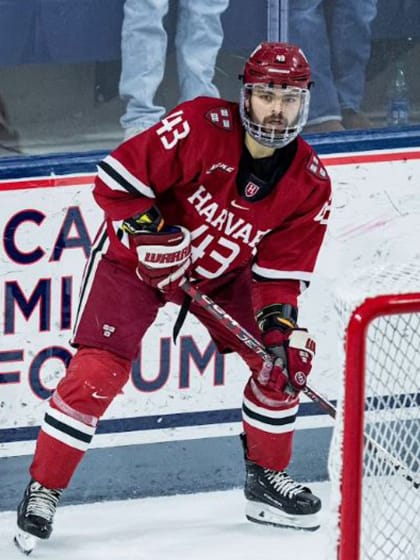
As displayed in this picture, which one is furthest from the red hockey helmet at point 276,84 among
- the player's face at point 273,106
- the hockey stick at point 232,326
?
the hockey stick at point 232,326

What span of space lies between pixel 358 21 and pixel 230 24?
1.11 feet

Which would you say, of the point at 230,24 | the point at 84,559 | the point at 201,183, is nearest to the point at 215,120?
the point at 201,183

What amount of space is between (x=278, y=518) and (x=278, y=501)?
4 cm

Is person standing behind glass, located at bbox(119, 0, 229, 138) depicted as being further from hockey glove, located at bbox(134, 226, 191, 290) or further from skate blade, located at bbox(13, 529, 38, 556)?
skate blade, located at bbox(13, 529, 38, 556)

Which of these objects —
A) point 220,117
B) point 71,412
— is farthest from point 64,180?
point 71,412

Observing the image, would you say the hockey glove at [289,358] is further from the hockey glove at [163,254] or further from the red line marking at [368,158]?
the red line marking at [368,158]

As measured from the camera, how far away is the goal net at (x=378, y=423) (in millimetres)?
2559

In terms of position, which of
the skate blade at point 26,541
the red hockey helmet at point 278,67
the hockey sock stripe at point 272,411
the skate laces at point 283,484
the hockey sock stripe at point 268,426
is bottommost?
the skate laces at point 283,484

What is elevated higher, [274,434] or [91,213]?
[91,213]

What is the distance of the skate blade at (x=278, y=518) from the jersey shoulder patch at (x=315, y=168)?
2.70 ft

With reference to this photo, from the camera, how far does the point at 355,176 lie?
13.1 feet

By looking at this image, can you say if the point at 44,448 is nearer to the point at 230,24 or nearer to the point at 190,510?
the point at 190,510

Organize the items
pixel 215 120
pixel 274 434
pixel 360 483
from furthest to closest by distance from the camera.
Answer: pixel 274 434 < pixel 215 120 < pixel 360 483

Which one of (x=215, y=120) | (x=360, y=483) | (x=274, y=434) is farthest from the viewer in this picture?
(x=274, y=434)
